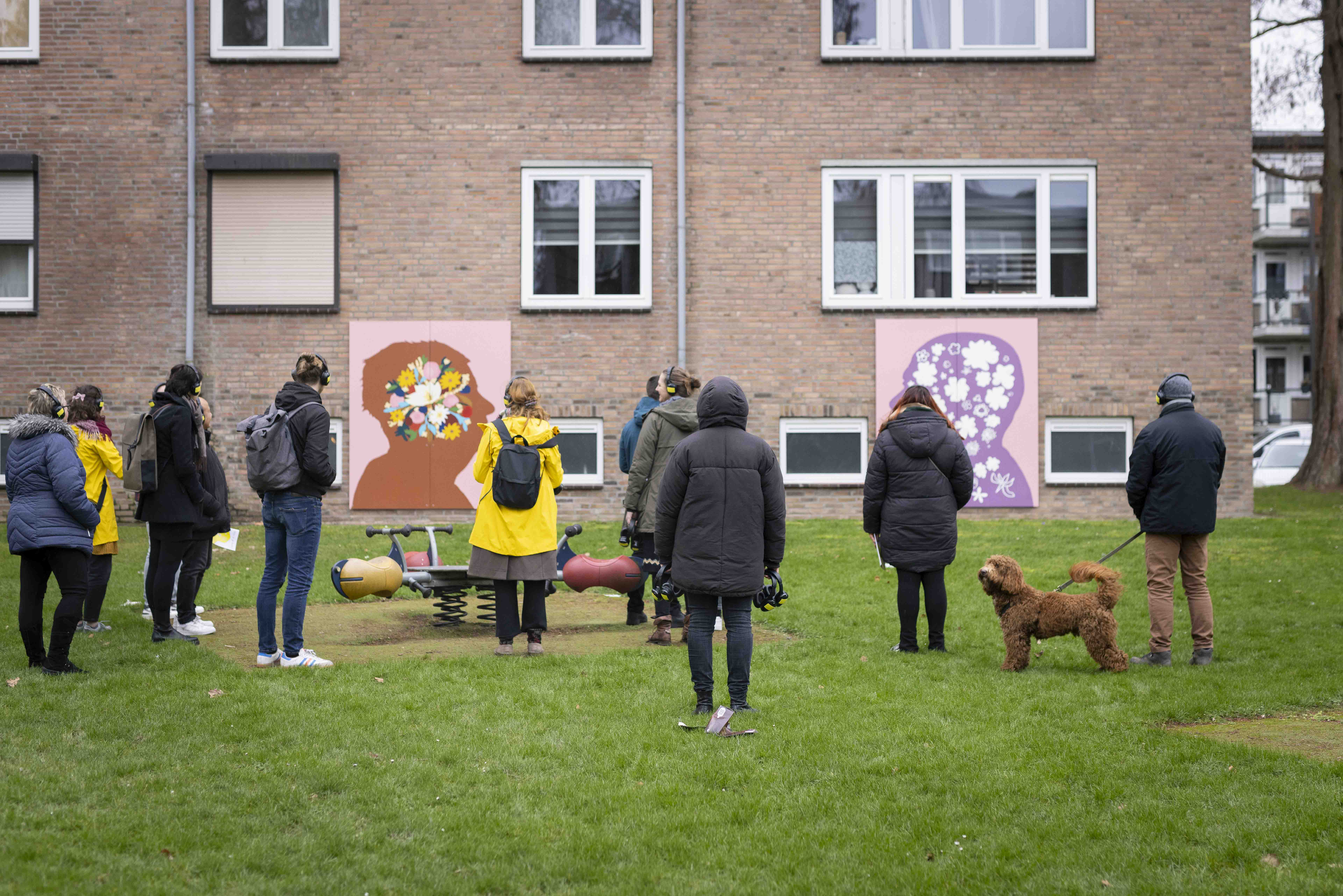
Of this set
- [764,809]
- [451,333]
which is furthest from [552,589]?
[451,333]

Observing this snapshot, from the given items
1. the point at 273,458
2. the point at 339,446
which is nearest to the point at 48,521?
the point at 273,458

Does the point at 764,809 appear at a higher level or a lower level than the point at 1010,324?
lower

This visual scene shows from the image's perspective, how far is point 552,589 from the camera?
9.11 metres

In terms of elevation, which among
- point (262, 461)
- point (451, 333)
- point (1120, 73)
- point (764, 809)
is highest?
point (1120, 73)

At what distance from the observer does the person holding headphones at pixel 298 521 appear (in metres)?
7.58

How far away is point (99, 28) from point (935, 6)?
11.6 metres

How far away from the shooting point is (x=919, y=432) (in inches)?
328

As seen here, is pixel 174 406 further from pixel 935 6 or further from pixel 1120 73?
pixel 1120 73

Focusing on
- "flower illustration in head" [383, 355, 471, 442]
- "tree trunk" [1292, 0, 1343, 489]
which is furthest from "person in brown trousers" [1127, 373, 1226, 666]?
"tree trunk" [1292, 0, 1343, 489]

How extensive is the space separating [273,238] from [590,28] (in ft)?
17.3

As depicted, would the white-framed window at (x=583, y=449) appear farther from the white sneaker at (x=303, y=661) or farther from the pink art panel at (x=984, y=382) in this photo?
the white sneaker at (x=303, y=661)

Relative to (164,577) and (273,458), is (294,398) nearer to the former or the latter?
(273,458)

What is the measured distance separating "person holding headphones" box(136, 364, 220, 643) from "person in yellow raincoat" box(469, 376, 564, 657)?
195 centimetres

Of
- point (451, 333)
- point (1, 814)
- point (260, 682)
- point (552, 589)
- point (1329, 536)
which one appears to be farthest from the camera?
point (451, 333)
